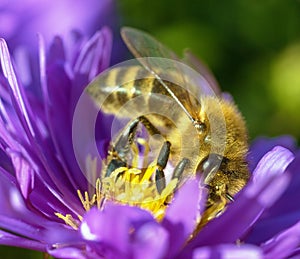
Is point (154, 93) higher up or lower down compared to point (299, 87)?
higher up

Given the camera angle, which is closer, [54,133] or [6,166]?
[6,166]

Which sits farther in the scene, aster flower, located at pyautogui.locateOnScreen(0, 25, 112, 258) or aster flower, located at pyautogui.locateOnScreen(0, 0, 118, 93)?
aster flower, located at pyautogui.locateOnScreen(0, 0, 118, 93)

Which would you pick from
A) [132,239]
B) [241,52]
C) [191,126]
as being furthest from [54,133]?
[241,52]

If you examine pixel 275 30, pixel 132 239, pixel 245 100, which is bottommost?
pixel 245 100

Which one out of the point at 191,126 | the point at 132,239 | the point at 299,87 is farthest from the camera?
the point at 299,87

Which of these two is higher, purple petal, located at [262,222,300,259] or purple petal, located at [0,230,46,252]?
purple petal, located at [262,222,300,259]

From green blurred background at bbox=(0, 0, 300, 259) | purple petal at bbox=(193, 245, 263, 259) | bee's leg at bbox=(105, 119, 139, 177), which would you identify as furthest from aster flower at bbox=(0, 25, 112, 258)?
green blurred background at bbox=(0, 0, 300, 259)

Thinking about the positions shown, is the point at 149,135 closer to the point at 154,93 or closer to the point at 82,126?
the point at 154,93

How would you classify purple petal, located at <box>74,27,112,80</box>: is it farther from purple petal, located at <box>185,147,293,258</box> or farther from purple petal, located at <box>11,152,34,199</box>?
purple petal, located at <box>185,147,293,258</box>
